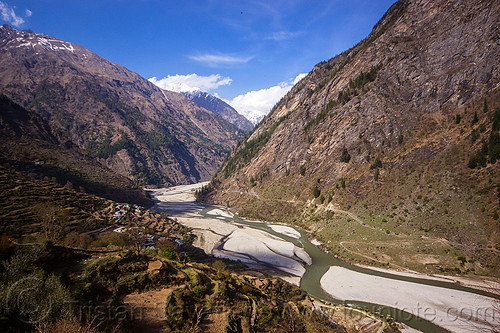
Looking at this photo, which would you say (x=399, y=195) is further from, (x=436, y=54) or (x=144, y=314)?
(x=144, y=314)

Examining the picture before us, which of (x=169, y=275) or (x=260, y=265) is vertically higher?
(x=169, y=275)

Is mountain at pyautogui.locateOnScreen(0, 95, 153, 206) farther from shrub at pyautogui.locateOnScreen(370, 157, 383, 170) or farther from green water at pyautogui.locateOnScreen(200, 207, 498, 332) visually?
shrub at pyautogui.locateOnScreen(370, 157, 383, 170)

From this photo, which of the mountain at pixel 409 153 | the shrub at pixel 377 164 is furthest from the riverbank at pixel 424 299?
the shrub at pixel 377 164

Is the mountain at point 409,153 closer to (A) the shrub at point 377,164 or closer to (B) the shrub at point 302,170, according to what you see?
(A) the shrub at point 377,164

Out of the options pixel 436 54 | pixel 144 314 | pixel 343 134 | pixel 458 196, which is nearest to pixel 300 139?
pixel 343 134

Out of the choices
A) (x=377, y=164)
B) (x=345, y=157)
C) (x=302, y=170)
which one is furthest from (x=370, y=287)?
(x=302, y=170)

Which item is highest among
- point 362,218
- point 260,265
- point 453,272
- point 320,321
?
point 362,218
